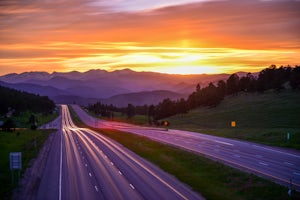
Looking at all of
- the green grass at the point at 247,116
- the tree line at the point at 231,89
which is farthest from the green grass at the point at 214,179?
the tree line at the point at 231,89

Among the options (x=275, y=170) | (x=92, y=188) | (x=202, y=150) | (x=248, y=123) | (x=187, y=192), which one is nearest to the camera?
(x=187, y=192)

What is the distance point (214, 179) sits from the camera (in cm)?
3625

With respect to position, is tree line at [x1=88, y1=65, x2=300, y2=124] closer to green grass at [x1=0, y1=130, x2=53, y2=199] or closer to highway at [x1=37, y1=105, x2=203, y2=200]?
green grass at [x1=0, y1=130, x2=53, y2=199]

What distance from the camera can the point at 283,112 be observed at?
11831cm

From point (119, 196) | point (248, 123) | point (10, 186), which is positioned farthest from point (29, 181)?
point (248, 123)

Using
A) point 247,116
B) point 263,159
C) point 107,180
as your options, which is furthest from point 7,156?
point 247,116

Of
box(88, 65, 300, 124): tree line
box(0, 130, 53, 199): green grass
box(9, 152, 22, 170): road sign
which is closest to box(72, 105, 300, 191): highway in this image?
box(9, 152, 22, 170): road sign

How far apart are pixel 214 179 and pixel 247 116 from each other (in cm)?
9423

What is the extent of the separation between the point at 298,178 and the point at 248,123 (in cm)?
8563

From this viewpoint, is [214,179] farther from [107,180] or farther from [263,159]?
[263,159]

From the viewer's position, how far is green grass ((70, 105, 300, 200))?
96.0 feet

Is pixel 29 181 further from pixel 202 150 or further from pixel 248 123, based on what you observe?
pixel 248 123

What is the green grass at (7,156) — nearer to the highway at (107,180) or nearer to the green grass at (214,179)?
the highway at (107,180)

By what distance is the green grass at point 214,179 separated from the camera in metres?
29.3
